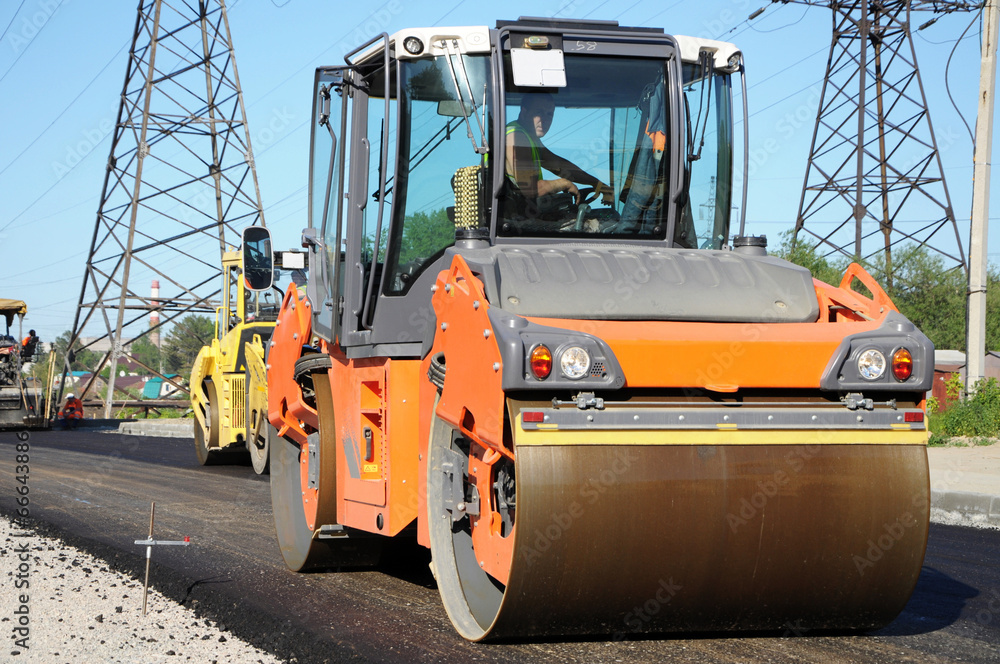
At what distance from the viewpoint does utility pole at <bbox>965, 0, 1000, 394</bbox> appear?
52.6ft

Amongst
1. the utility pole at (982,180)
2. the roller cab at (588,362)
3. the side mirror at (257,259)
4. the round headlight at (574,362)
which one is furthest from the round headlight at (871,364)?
the utility pole at (982,180)

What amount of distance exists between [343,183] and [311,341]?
1282 millimetres

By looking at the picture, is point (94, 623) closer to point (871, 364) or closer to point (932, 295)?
point (871, 364)

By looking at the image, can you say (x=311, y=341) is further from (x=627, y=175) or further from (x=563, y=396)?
(x=563, y=396)

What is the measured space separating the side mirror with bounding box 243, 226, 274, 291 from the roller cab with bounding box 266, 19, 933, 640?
3.30 metres

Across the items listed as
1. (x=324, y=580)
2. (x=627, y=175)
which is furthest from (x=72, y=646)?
(x=627, y=175)

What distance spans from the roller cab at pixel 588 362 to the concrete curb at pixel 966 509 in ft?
18.4

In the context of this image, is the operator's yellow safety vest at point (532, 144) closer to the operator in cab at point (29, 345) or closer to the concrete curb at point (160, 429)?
the concrete curb at point (160, 429)

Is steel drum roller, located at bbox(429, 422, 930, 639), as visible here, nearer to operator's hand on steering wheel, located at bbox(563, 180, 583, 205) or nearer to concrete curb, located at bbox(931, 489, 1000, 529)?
operator's hand on steering wheel, located at bbox(563, 180, 583, 205)

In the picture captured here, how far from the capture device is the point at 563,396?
430 centimetres

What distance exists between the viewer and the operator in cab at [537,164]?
5.62 meters

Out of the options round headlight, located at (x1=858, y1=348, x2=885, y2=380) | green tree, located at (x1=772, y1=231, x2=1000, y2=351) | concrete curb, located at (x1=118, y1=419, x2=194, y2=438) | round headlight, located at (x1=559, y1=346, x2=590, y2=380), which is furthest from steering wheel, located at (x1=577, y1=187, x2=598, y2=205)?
green tree, located at (x1=772, y1=231, x2=1000, y2=351)

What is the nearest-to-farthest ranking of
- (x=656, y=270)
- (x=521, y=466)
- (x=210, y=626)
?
(x=521, y=466)
(x=656, y=270)
(x=210, y=626)

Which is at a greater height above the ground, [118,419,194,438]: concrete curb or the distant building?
the distant building
